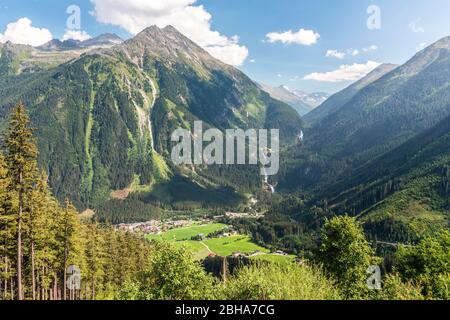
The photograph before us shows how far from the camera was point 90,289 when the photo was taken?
81875 mm

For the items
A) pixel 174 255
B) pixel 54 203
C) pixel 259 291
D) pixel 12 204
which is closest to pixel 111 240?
pixel 54 203

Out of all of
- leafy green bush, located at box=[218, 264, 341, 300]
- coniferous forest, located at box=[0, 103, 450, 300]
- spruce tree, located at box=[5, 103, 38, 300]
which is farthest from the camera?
spruce tree, located at box=[5, 103, 38, 300]

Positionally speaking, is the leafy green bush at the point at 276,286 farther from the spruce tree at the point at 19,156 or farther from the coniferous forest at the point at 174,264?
the spruce tree at the point at 19,156

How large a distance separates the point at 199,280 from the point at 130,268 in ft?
205

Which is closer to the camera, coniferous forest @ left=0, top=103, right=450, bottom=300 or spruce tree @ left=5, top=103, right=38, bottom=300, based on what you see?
coniferous forest @ left=0, top=103, right=450, bottom=300

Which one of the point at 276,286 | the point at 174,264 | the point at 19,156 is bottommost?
the point at 174,264

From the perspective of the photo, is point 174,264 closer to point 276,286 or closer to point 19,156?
point 276,286

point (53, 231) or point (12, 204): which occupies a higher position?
point (12, 204)

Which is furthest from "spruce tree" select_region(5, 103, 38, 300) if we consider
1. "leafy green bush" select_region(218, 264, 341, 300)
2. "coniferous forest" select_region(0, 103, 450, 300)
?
"leafy green bush" select_region(218, 264, 341, 300)

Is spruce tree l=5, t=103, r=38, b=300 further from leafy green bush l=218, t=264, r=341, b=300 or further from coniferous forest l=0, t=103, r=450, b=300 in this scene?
leafy green bush l=218, t=264, r=341, b=300

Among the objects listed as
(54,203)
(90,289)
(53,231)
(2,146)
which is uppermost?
(2,146)

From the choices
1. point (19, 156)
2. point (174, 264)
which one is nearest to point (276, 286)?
point (174, 264)
